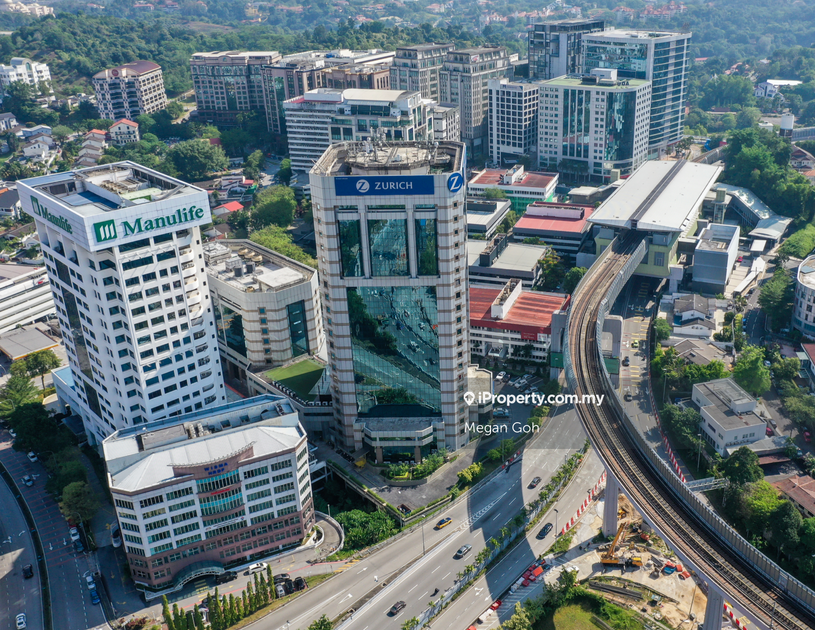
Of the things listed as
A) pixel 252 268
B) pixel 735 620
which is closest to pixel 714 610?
pixel 735 620

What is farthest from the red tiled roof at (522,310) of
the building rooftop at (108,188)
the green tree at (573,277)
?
the building rooftop at (108,188)

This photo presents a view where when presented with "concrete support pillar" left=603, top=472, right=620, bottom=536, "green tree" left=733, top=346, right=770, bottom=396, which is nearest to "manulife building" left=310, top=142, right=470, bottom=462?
"concrete support pillar" left=603, top=472, right=620, bottom=536

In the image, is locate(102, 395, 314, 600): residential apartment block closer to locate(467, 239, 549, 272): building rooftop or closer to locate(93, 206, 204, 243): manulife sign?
locate(93, 206, 204, 243): manulife sign

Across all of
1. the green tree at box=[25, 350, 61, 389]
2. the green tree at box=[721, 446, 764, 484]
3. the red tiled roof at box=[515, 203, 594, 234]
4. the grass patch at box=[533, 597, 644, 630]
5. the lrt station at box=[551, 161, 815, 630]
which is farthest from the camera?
the red tiled roof at box=[515, 203, 594, 234]

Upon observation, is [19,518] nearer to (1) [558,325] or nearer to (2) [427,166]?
(2) [427,166]

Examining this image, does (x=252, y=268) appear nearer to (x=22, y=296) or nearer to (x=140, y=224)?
(x=140, y=224)

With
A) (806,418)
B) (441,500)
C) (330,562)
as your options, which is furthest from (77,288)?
(806,418)
